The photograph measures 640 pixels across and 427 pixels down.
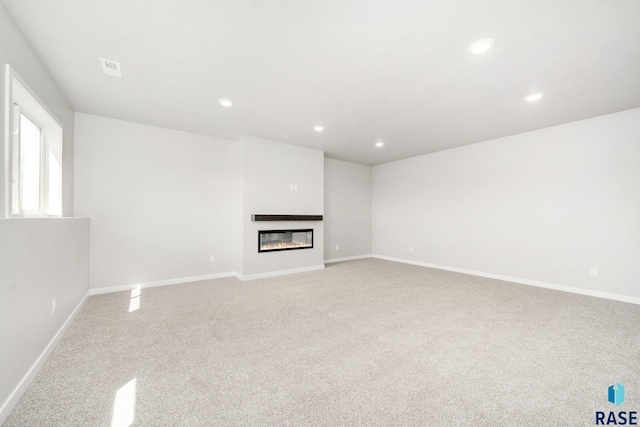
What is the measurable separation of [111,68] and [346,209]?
4.98 m

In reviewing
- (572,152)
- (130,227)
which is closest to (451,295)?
(572,152)

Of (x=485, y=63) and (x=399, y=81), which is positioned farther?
(x=399, y=81)

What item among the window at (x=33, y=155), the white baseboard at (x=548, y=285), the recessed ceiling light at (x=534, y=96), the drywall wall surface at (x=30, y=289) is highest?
the recessed ceiling light at (x=534, y=96)

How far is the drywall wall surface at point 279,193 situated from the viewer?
4.52 m

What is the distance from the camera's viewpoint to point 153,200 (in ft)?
13.3

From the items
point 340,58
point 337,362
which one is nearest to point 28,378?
point 337,362

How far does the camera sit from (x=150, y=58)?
7.43 feet

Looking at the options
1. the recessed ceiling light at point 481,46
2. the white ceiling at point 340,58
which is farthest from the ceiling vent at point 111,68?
the recessed ceiling light at point 481,46

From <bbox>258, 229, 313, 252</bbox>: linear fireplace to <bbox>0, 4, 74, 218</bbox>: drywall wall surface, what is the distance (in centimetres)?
267

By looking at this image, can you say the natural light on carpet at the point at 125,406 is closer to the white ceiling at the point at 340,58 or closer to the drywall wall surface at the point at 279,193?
the white ceiling at the point at 340,58

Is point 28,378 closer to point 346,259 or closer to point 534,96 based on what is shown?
point 534,96

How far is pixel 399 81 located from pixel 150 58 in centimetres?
237

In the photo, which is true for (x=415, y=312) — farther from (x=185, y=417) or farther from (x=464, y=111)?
(x=464, y=111)

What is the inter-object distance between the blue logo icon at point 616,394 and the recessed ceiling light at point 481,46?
2.57 metres
